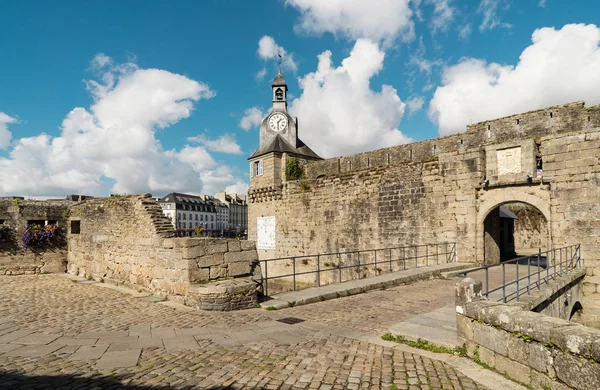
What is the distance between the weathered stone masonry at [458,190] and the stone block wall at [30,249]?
11115mm

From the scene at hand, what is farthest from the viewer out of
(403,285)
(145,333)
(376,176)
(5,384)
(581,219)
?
(376,176)

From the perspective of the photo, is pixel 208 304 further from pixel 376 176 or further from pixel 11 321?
pixel 376 176

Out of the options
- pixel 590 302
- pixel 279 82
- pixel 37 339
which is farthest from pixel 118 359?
pixel 279 82

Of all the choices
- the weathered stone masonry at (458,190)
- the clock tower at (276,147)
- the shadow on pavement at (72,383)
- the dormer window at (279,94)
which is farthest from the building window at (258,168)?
the shadow on pavement at (72,383)

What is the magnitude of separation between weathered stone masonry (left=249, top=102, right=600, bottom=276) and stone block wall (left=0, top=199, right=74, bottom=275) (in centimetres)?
1111

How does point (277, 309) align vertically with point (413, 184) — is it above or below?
below

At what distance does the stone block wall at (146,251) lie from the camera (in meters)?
7.64

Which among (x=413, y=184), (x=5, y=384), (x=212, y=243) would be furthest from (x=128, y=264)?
(x=413, y=184)

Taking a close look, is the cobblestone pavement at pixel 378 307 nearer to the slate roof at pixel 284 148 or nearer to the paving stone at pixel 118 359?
the paving stone at pixel 118 359

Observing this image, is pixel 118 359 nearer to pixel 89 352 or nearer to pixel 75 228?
pixel 89 352

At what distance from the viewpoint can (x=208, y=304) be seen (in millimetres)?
7004

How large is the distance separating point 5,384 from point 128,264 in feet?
21.9

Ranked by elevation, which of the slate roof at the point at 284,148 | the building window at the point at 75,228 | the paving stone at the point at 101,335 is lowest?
the paving stone at the point at 101,335

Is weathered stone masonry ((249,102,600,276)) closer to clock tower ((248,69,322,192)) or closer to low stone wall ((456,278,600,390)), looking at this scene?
clock tower ((248,69,322,192))
